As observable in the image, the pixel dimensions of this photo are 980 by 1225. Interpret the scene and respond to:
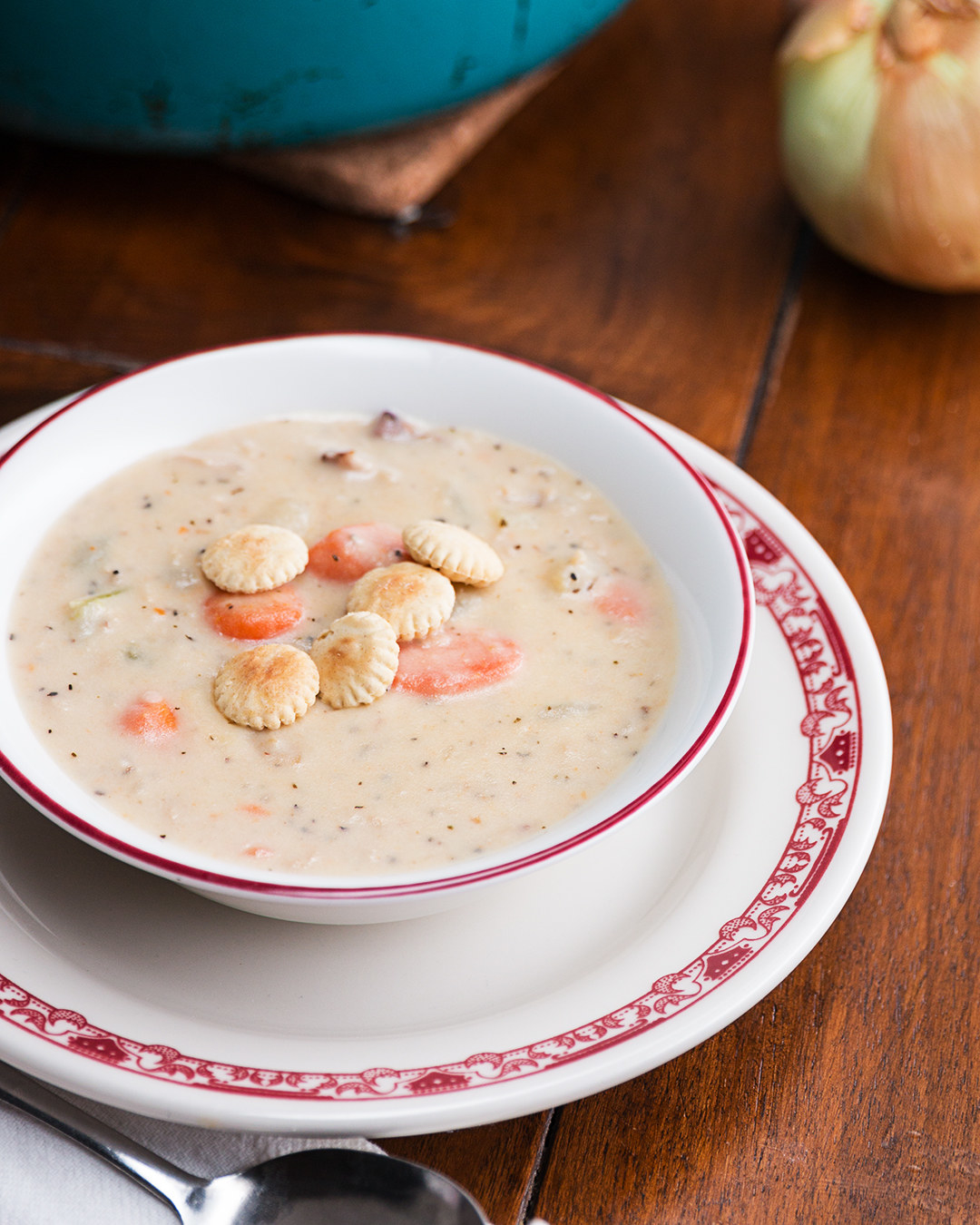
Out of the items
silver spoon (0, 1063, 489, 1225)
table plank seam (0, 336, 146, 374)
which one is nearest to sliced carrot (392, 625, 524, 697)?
silver spoon (0, 1063, 489, 1225)

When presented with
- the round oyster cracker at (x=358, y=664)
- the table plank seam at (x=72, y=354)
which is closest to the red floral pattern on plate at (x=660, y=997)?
the round oyster cracker at (x=358, y=664)

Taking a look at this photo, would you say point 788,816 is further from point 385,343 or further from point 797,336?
point 797,336

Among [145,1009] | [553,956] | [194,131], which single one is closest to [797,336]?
[194,131]

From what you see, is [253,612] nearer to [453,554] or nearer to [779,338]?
[453,554]

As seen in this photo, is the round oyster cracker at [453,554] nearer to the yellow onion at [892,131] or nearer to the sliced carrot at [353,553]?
the sliced carrot at [353,553]

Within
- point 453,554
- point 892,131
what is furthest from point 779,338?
point 453,554

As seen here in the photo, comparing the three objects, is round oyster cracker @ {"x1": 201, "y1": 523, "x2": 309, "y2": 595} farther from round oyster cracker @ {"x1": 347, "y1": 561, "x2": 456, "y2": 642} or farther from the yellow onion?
the yellow onion
